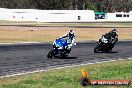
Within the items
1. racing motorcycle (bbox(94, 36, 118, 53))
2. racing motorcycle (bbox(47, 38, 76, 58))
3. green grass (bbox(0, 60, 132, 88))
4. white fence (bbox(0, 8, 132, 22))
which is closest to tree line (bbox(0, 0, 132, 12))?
white fence (bbox(0, 8, 132, 22))

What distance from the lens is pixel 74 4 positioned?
158000 mm

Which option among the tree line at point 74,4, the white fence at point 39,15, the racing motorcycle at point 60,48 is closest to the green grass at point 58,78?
the racing motorcycle at point 60,48

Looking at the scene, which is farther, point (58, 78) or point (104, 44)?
point (104, 44)

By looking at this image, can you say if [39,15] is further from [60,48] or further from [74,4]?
[74,4]

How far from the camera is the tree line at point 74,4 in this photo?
13775 cm

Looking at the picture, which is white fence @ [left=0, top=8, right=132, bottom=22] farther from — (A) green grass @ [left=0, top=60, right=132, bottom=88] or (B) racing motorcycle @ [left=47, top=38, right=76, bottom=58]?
(A) green grass @ [left=0, top=60, right=132, bottom=88]

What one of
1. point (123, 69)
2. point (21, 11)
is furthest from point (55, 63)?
point (21, 11)

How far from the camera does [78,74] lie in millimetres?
15938

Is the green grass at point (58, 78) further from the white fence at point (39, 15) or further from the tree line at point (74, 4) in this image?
the tree line at point (74, 4)

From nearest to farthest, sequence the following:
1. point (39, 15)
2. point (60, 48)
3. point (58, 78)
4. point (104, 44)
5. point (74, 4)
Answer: point (58, 78), point (60, 48), point (104, 44), point (39, 15), point (74, 4)

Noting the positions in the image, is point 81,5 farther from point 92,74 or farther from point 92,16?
point 92,74

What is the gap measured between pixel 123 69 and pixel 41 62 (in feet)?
16.8

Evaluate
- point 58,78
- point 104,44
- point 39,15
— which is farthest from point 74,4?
point 58,78

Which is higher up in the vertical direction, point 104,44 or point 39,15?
point 104,44
